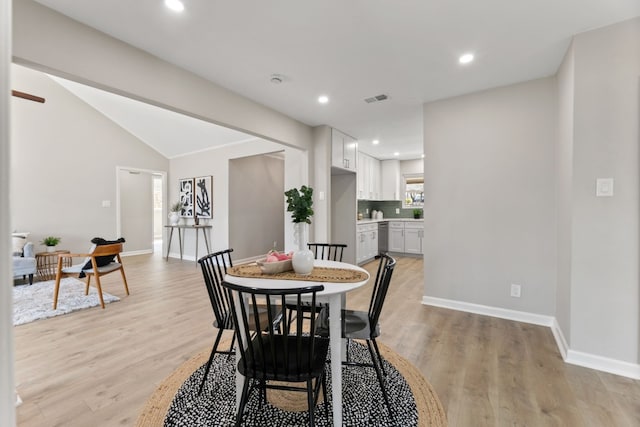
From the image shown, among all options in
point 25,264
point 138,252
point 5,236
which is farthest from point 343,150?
point 138,252

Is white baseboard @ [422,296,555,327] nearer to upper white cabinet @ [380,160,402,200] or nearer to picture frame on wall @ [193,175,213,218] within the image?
upper white cabinet @ [380,160,402,200]

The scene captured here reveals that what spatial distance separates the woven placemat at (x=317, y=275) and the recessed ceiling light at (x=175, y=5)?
1.81m

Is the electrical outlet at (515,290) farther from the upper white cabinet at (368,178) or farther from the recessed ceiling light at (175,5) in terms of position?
the recessed ceiling light at (175,5)

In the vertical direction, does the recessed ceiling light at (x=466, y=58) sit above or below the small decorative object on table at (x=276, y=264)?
above

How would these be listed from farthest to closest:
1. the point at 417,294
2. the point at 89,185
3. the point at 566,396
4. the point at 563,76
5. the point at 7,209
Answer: the point at 89,185, the point at 417,294, the point at 563,76, the point at 566,396, the point at 7,209

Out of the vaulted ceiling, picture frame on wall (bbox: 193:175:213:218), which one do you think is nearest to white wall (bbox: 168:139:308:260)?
picture frame on wall (bbox: 193:175:213:218)

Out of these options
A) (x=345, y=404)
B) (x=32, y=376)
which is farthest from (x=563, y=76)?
(x=32, y=376)

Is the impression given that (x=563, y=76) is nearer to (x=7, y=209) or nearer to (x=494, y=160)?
(x=494, y=160)

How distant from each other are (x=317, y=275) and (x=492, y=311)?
2.43 metres

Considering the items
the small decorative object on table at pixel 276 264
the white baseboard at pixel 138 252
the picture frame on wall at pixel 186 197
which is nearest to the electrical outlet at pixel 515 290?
the small decorative object on table at pixel 276 264

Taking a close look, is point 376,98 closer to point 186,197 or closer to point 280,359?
point 280,359

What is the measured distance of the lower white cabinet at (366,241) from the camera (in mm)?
5695

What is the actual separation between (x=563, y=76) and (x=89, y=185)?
25.6 feet

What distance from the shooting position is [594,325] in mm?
2148
